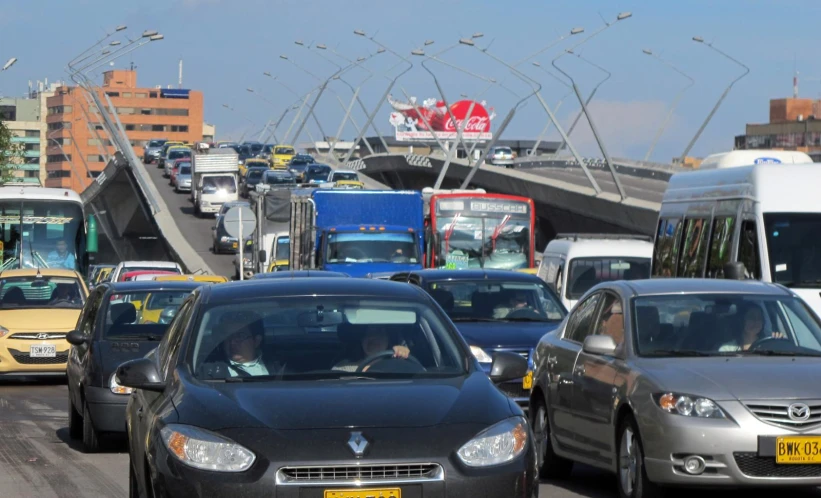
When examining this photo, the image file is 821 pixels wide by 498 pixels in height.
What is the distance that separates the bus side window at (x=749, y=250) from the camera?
1525 centimetres

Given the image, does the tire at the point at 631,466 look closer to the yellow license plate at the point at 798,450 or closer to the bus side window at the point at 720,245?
the yellow license plate at the point at 798,450

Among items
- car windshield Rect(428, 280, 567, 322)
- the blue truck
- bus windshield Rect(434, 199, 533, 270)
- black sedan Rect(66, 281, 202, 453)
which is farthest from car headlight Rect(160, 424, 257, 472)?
Result: bus windshield Rect(434, 199, 533, 270)

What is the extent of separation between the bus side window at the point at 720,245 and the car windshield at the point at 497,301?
1682mm

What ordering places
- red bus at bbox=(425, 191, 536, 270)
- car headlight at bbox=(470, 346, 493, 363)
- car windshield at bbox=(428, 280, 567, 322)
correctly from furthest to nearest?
red bus at bbox=(425, 191, 536, 270) < car windshield at bbox=(428, 280, 567, 322) < car headlight at bbox=(470, 346, 493, 363)

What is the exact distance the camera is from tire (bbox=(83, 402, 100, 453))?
42.6 ft

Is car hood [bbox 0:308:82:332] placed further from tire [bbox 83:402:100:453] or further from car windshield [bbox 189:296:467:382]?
car windshield [bbox 189:296:467:382]

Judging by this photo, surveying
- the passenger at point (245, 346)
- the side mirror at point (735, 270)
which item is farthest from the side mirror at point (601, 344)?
the side mirror at point (735, 270)

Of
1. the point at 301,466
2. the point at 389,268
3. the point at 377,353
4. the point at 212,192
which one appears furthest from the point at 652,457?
the point at 212,192

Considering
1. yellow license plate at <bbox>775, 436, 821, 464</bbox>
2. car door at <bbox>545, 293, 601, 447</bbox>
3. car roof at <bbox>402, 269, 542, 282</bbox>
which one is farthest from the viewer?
car roof at <bbox>402, 269, 542, 282</bbox>

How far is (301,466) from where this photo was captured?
20.5ft

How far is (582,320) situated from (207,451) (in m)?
5.13

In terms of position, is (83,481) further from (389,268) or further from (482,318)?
(389,268)

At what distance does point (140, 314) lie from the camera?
15.3 metres

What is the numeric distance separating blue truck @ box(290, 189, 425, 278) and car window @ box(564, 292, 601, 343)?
17.7 meters
